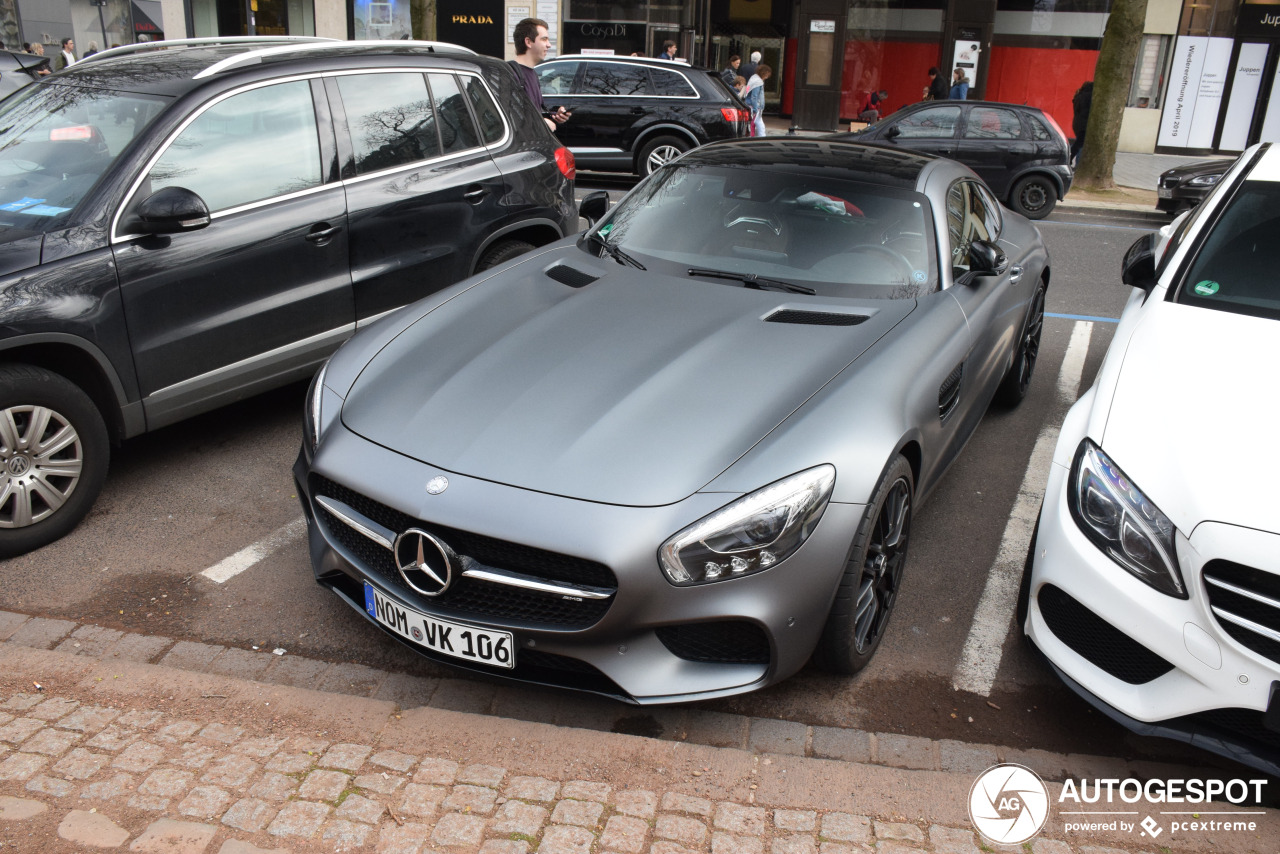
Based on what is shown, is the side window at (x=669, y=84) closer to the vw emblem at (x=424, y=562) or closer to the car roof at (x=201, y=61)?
the car roof at (x=201, y=61)

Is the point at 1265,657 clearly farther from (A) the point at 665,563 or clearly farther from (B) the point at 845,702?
(A) the point at 665,563

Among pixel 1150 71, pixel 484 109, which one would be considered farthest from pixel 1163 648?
pixel 1150 71

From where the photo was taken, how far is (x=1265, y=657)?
2.62m

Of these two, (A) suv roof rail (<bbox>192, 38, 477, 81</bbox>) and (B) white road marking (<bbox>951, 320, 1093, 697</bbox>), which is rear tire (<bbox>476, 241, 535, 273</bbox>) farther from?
(B) white road marking (<bbox>951, 320, 1093, 697</bbox>)

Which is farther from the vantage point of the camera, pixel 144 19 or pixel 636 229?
pixel 144 19

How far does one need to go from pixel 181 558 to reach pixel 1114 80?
15828 millimetres

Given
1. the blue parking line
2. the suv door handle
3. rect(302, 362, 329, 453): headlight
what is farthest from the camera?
the blue parking line

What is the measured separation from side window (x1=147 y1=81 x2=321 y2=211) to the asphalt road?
50.8 inches

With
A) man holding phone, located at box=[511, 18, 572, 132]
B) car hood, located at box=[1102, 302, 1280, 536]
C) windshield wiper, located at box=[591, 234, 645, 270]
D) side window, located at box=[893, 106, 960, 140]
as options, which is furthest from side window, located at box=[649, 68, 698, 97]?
car hood, located at box=[1102, 302, 1280, 536]

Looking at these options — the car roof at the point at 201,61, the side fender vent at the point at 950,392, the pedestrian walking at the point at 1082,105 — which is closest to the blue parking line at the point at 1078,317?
the side fender vent at the point at 950,392

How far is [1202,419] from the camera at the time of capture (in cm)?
302

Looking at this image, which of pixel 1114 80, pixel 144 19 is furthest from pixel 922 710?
pixel 144 19

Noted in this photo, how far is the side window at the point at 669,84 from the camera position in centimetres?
1396

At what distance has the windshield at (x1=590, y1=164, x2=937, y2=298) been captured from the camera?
4.12 m
